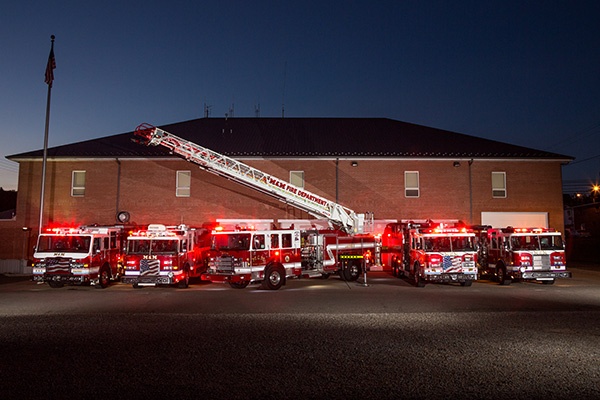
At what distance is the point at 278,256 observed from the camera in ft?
62.5

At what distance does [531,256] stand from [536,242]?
69 centimetres

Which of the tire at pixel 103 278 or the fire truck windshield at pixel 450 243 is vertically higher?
the fire truck windshield at pixel 450 243

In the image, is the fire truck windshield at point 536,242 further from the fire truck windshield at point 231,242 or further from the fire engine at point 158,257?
the fire engine at point 158,257

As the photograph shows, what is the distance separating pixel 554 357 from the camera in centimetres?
820

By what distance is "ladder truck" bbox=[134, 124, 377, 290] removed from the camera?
18250 millimetres

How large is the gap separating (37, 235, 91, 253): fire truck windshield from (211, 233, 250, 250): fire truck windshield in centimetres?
514

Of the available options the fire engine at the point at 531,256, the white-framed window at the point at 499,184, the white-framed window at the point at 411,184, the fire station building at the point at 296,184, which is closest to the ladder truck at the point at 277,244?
the fire station building at the point at 296,184

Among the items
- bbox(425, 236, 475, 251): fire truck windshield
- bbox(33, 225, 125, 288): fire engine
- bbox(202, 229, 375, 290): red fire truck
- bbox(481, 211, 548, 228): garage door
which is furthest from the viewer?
bbox(481, 211, 548, 228): garage door

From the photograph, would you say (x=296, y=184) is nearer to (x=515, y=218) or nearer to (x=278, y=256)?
(x=278, y=256)

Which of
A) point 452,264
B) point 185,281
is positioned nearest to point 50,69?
point 185,281

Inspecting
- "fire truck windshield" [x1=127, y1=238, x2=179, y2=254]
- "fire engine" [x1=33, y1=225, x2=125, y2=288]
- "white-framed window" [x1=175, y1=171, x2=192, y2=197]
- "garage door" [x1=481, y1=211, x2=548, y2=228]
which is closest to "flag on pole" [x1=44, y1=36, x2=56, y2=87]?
"white-framed window" [x1=175, y1=171, x2=192, y2=197]

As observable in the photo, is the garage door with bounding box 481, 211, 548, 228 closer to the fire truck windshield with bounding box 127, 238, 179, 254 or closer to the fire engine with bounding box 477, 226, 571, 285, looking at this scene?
the fire engine with bounding box 477, 226, 571, 285

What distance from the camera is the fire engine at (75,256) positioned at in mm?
18594

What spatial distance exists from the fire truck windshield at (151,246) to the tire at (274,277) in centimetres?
366
